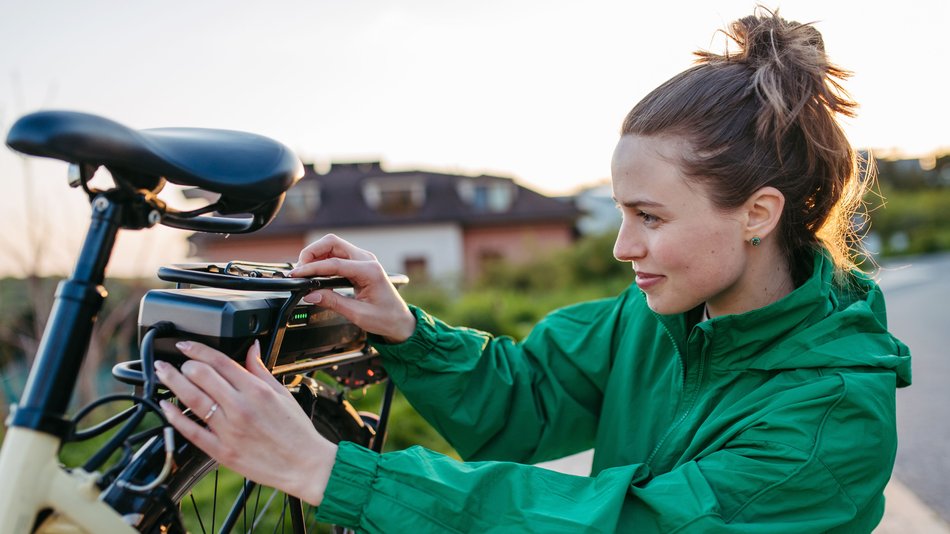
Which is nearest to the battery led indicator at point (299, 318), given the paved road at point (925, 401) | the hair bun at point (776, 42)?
the hair bun at point (776, 42)

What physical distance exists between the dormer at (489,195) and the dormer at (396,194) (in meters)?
1.95

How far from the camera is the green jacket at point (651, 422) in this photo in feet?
3.76

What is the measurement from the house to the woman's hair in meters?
25.8

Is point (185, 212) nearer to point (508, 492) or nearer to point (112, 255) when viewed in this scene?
point (112, 255)

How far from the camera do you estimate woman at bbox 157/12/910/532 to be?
3.66 feet

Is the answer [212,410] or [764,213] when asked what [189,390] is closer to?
[212,410]

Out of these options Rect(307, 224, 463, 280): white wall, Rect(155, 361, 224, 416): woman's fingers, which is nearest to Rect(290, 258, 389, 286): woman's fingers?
Rect(155, 361, 224, 416): woman's fingers

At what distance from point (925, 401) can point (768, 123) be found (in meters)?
6.04

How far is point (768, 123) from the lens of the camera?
1551 mm

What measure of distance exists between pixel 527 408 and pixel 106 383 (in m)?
6.84

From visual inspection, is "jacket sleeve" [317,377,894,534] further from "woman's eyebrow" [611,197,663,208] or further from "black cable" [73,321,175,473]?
"woman's eyebrow" [611,197,663,208]

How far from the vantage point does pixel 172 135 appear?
103 centimetres

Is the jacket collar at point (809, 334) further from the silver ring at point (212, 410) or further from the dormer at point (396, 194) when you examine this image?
the dormer at point (396, 194)

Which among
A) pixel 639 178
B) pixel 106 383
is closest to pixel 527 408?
pixel 639 178
